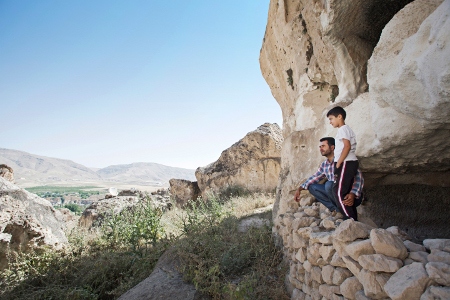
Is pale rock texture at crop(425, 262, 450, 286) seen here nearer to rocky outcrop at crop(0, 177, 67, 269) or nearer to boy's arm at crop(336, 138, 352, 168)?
boy's arm at crop(336, 138, 352, 168)

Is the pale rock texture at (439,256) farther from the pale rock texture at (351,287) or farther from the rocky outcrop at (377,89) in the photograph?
the rocky outcrop at (377,89)

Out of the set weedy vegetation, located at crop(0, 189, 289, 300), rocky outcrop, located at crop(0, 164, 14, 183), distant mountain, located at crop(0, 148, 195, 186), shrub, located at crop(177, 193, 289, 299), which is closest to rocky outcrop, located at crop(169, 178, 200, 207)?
rocky outcrop, located at crop(0, 164, 14, 183)

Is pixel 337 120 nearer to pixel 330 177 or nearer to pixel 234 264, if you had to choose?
pixel 330 177

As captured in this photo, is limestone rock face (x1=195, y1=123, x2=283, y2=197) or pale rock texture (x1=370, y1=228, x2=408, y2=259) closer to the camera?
pale rock texture (x1=370, y1=228, x2=408, y2=259)

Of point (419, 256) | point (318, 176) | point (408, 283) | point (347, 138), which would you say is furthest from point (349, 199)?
point (408, 283)

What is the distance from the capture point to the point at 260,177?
12.3m

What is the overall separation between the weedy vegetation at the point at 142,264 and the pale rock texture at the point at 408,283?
171 cm

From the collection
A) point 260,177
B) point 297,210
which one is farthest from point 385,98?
point 260,177

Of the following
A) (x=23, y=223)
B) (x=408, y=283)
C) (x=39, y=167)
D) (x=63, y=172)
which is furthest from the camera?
(x=63, y=172)

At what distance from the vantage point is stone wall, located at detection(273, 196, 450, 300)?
1407mm

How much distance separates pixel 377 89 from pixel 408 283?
5.60 feet

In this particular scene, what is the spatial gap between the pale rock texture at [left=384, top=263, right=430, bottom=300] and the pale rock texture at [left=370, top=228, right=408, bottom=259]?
137 millimetres

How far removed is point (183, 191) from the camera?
557 inches

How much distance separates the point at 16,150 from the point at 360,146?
242 m
